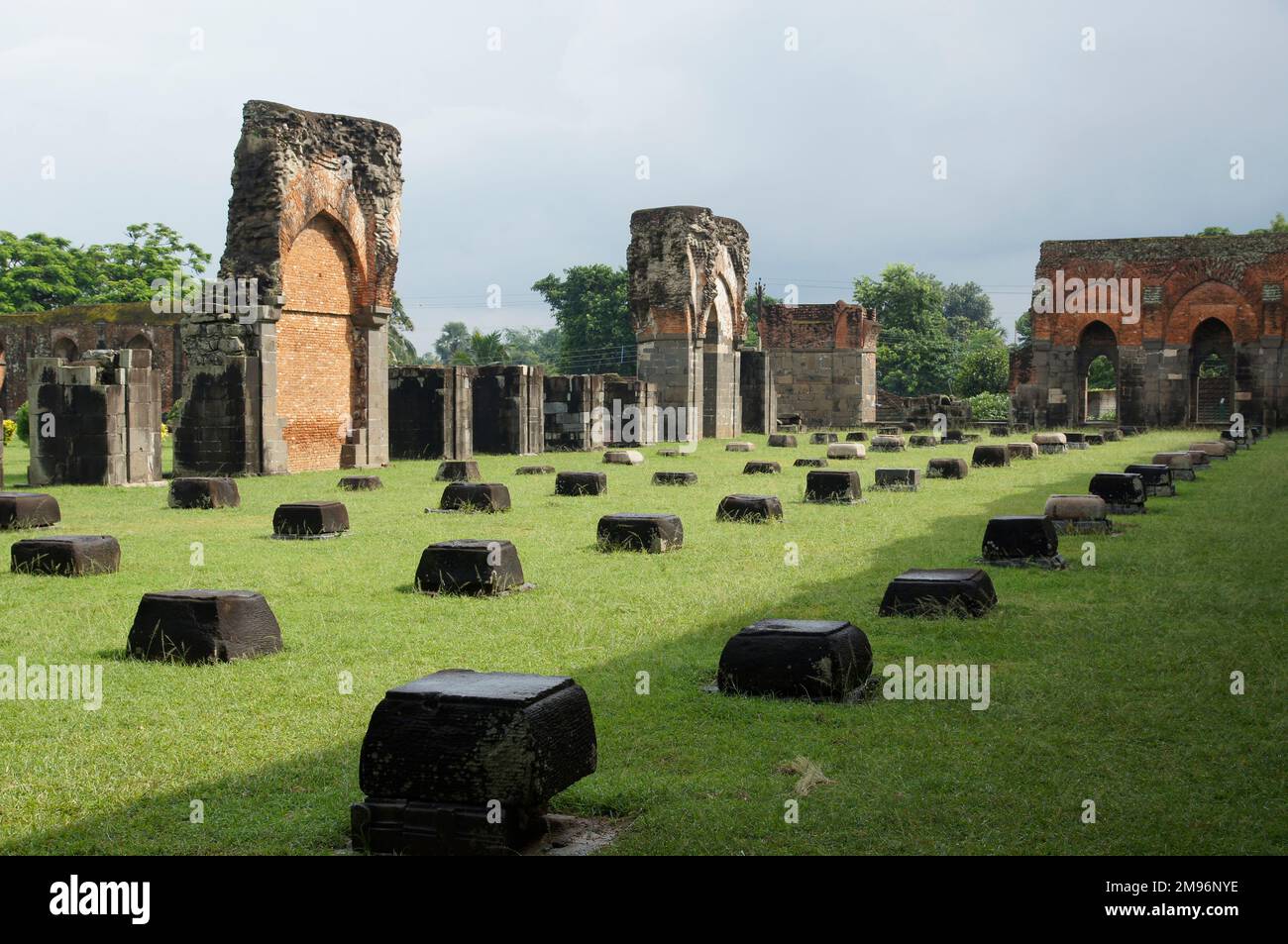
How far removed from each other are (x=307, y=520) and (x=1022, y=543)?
20.9 ft

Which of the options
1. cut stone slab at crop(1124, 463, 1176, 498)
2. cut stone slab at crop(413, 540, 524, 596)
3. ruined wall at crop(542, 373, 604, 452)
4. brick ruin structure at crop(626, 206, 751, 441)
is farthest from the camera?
brick ruin structure at crop(626, 206, 751, 441)

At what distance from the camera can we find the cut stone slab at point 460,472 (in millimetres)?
17859

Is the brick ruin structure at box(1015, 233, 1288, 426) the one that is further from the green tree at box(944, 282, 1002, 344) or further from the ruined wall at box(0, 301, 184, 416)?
the green tree at box(944, 282, 1002, 344)

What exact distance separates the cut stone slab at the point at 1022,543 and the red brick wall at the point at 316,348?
14.2 m

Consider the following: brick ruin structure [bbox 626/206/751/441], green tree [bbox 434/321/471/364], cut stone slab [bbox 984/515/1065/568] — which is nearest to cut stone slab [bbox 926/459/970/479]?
cut stone slab [bbox 984/515/1065/568]

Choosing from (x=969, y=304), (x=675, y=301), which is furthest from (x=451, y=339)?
(x=675, y=301)

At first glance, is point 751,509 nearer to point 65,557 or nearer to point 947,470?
point 65,557

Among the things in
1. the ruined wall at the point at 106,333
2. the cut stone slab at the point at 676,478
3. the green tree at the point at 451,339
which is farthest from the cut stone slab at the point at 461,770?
the green tree at the point at 451,339

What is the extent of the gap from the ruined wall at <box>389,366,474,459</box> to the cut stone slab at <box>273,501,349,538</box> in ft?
42.7

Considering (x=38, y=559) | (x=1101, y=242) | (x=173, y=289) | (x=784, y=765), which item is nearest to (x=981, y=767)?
(x=784, y=765)

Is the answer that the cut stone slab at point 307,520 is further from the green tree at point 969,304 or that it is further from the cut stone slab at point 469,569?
the green tree at point 969,304

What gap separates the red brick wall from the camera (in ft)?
69.0
